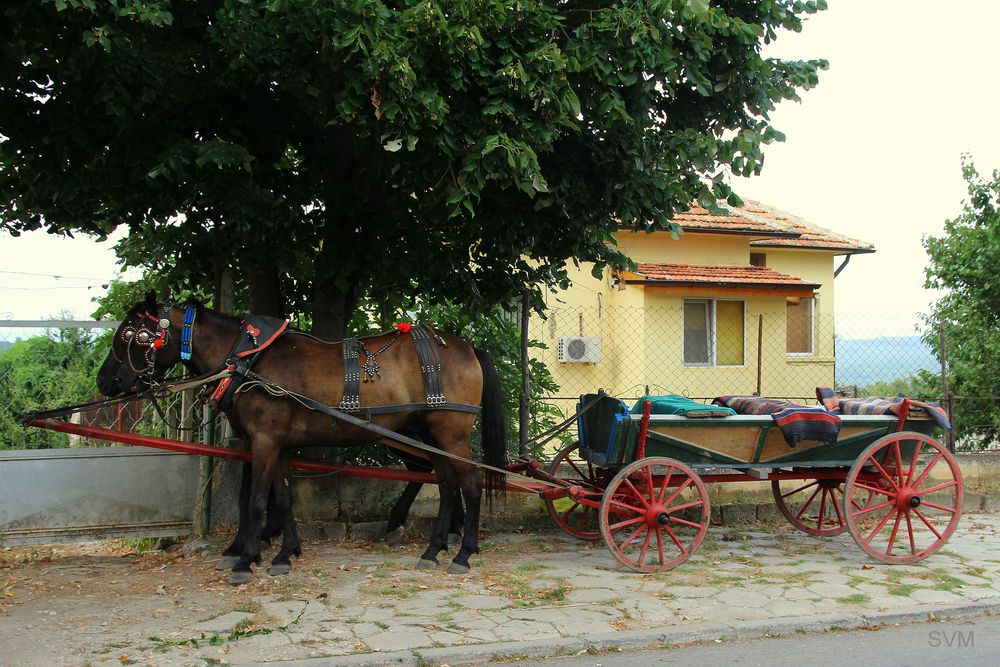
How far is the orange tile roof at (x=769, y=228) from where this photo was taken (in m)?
16.3

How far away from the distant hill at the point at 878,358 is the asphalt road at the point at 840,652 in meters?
5.43

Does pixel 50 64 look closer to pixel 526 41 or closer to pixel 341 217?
pixel 341 217

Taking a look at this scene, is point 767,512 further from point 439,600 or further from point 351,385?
point 351,385

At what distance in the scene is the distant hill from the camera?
10334 mm

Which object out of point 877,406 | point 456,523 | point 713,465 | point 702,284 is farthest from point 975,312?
point 456,523

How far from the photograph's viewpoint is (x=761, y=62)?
19.8 ft

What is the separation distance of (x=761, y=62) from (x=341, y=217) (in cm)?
338

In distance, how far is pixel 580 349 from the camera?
15453mm

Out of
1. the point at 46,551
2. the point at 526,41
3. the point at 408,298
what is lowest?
the point at 46,551

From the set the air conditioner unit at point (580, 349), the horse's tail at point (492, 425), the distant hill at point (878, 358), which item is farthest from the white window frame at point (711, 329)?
the horse's tail at point (492, 425)

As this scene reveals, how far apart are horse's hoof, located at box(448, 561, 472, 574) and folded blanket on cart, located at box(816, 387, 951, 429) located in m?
3.32

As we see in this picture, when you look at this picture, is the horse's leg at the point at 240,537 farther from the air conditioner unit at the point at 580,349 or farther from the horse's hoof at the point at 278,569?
the air conditioner unit at the point at 580,349

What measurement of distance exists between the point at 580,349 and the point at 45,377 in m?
9.79

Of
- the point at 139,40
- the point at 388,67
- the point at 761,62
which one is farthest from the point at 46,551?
the point at 761,62
